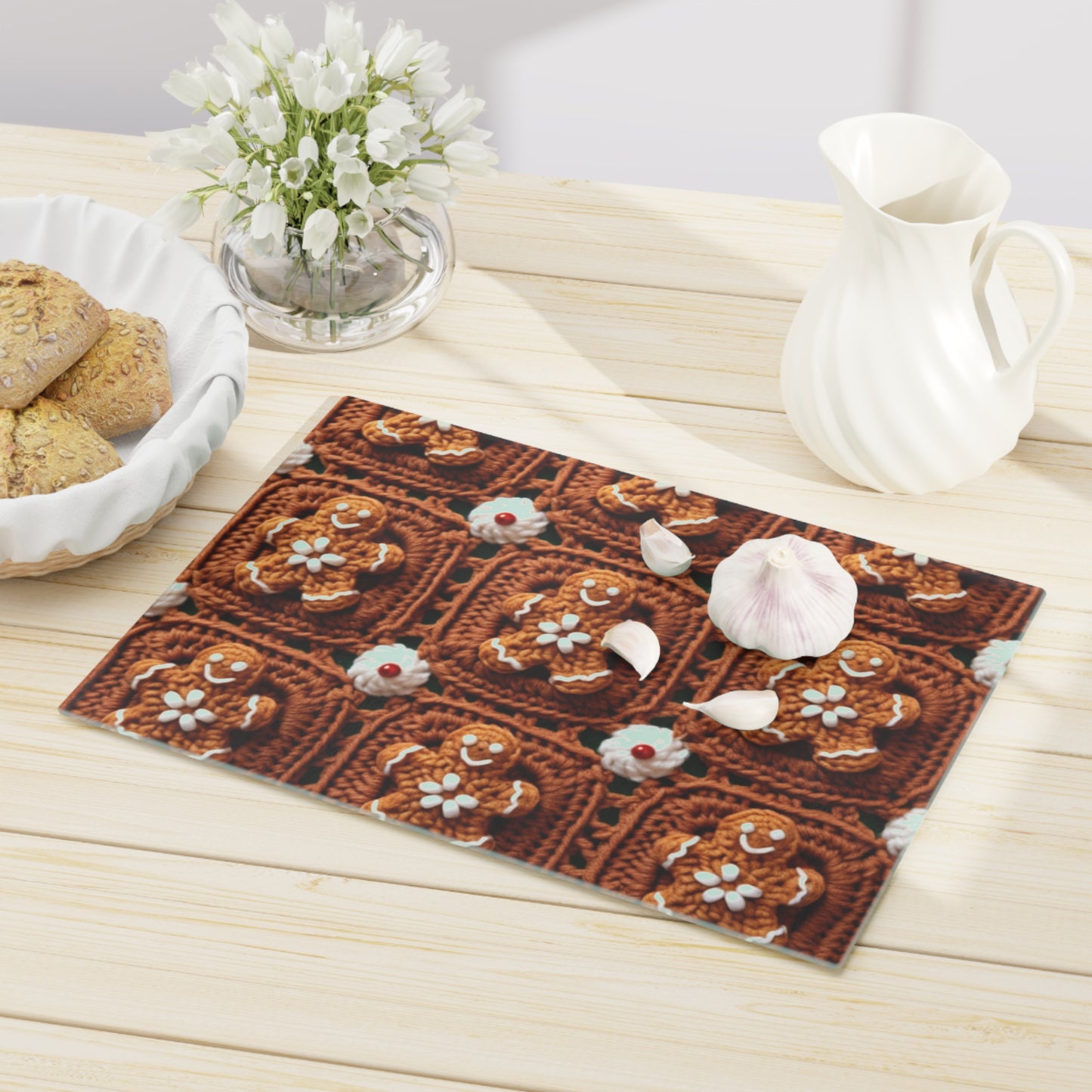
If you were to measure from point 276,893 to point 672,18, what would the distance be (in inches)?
44.5

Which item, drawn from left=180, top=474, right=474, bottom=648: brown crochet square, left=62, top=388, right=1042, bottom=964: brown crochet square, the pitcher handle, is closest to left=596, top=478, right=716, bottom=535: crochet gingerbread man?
left=62, top=388, right=1042, bottom=964: brown crochet square

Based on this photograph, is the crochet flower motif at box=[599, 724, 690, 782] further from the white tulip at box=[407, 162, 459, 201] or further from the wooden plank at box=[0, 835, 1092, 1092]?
the white tulip at box=[407, 162, 459, 201]

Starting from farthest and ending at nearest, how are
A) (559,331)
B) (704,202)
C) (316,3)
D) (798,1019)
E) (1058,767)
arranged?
(316,3)
(704,202)
(559,331)
(1058,767)
(798,1019)

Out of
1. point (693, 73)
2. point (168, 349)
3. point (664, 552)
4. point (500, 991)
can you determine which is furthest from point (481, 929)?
point (693, 73)

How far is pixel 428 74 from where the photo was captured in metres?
0.90

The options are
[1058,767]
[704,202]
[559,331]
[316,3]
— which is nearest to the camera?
[1058,767]

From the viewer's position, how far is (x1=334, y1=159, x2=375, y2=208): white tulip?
854 mm

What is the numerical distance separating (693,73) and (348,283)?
0.69 m

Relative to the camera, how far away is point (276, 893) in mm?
641

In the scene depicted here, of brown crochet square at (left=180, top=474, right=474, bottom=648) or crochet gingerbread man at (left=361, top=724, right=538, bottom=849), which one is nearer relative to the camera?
crochet gingerbread man at (left=361, top=724, right=538, bottom=849)

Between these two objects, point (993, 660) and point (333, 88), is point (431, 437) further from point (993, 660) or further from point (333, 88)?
point (993, 660)

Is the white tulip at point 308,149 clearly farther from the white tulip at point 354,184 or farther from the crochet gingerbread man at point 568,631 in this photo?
the crochet gingerbread man at point 568,631

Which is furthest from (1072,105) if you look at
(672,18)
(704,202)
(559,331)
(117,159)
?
(117,159)

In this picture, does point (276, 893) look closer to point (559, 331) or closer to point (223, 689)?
point (223, 689)
